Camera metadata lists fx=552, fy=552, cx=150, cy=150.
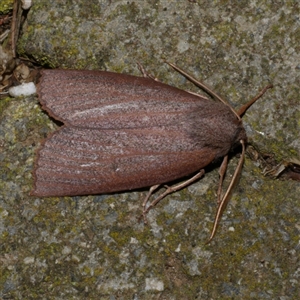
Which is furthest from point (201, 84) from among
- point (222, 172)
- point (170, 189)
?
point (170, 189)

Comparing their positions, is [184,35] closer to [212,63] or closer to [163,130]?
[212,63]

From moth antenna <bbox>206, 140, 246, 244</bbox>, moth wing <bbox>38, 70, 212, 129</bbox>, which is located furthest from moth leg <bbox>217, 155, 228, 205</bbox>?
moth wing <bbox>38, 70, 212, 129</bbox>

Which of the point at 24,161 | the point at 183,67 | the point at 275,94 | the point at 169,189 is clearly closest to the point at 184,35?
the point at 183,67

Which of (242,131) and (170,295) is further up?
(242,131)

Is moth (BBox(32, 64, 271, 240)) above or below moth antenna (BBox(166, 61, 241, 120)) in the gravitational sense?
below

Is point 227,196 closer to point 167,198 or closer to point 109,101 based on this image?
point 167,198

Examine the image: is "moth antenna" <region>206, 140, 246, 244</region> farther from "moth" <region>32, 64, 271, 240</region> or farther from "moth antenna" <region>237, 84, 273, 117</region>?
"moth antenna" <region>237, 84, 273, 117</region>
